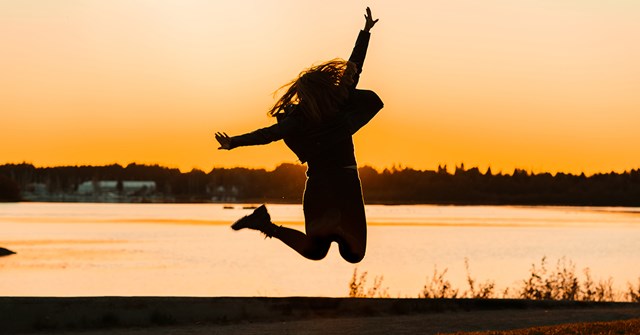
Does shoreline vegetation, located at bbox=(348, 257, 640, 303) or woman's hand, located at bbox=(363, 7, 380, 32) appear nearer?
woman's hand, located at bbox=(363, 7, 380, 32)

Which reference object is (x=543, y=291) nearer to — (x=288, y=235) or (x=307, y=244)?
(x=288, y=235)

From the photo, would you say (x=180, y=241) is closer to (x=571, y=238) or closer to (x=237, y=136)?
(x=571, y=238)

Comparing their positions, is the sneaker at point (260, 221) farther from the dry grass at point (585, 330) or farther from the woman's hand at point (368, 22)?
the dry grass at point (585, 330)

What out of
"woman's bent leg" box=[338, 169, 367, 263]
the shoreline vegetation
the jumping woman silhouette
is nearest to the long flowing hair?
the jumping woman silhouette

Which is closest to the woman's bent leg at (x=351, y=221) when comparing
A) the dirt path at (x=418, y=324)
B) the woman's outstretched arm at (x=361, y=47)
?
the woman's outstretched arm at (x=361, y=47)

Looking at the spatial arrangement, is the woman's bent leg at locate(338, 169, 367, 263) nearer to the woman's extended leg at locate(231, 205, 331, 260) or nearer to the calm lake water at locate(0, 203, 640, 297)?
the woman's extended leg at locate(231, 205, 331, 260)

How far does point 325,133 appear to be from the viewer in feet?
28.5

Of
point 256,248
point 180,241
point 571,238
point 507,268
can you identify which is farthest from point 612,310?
point 571,238

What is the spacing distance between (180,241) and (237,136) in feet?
404

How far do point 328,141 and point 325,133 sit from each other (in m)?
0.07

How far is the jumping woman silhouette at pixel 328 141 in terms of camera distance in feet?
28.3

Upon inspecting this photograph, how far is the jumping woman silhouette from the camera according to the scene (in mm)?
8625

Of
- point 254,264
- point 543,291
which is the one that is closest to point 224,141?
point 543,291

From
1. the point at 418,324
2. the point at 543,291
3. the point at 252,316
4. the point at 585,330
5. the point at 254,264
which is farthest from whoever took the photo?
the point at 254,264
